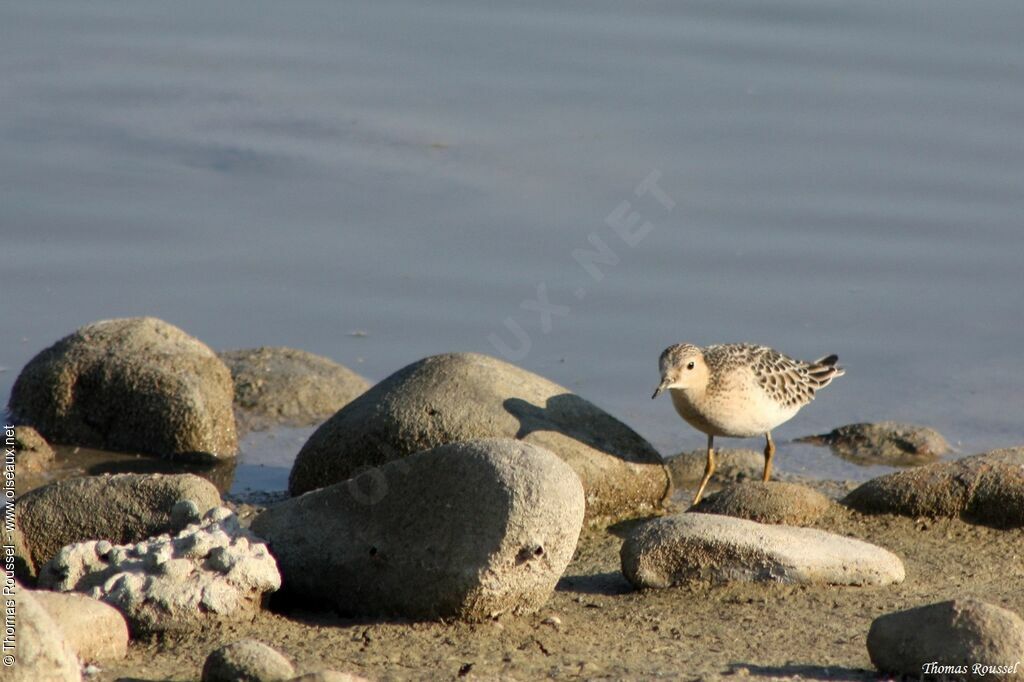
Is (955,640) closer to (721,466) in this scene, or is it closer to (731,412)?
(731,412)

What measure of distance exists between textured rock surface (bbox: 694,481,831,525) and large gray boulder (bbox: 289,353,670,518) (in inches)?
18.1

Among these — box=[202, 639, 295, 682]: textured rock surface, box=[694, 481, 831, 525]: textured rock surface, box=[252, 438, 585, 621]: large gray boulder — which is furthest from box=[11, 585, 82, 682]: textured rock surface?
box=[694, 481, 831, 525]: textured rock surface

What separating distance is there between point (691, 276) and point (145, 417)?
14.0 ft

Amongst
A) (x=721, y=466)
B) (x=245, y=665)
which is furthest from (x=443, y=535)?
(x=721, y=466)

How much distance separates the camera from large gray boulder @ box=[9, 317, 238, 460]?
8.88 metres

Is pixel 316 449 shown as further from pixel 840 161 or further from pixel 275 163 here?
pixel 840 161

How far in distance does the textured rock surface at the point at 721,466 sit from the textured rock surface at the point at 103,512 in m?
3.18

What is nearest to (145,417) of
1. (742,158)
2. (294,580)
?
(294,580)

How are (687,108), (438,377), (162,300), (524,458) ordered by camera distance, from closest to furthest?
(524,458), (438,377), (162,300), (687,108)

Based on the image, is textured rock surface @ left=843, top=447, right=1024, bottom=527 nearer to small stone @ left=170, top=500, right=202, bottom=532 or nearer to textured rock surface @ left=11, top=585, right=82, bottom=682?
small stone @ left=170, top=500, right=202, bottom=532

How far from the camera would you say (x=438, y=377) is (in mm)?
7801

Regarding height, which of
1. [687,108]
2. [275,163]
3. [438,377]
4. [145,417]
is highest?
[687,108]

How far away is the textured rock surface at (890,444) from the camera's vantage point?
9500 millimetres

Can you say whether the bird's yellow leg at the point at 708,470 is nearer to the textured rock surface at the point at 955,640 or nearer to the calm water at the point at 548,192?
the calm water at the point at 548,192
